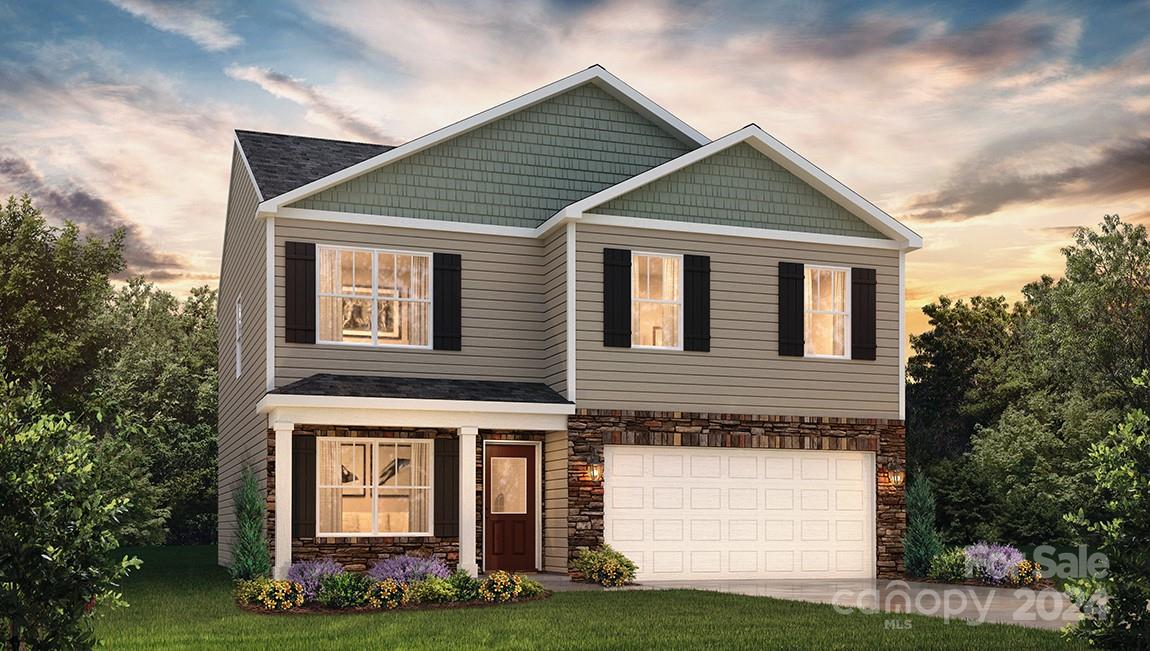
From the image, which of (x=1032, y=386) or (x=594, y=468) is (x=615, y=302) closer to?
(x=594, y=468)

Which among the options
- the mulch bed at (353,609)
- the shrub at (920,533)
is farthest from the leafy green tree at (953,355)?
the mulch bed at (353,609)

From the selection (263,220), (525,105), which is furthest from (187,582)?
(525,105)

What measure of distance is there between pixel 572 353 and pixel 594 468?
177 cm

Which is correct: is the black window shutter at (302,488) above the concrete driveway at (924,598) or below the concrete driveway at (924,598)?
above

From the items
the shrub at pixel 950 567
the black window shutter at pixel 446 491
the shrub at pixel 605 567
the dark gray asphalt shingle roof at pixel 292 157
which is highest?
the dark gray asphalt shingle roof at pixel 292 157

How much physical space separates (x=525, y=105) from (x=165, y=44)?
8.47 m

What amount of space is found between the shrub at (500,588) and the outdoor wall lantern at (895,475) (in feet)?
26.4

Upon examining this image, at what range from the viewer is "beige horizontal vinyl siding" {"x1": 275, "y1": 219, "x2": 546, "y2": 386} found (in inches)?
758

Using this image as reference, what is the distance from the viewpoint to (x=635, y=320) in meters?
20.0

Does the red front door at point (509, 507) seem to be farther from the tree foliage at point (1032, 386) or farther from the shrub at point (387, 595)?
the tree foliage at point (1032, 386)

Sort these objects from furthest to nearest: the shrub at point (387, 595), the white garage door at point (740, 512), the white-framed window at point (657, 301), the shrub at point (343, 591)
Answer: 1. the white-framed window at point (657, 301)
2. the white garage door at point (740, 512)
3. the shrub at point (387, 595)
4. the shrub at point (343, 591)

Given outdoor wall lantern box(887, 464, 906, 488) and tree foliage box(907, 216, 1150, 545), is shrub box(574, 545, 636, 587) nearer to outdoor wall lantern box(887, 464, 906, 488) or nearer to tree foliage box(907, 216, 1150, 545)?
outdoor wall lantern box(887, 464, 906, 488)

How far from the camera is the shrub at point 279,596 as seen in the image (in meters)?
14.8

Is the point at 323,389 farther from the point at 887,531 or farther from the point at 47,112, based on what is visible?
the point at 47,112
